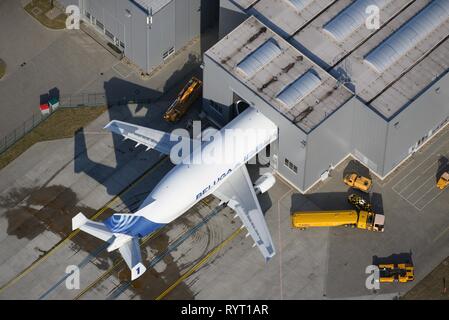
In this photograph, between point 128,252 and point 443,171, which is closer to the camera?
point 128,252

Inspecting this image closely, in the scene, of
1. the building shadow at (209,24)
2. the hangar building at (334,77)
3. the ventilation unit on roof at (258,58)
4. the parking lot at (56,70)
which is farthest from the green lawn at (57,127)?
the ventilation unit on roof at (258,58)

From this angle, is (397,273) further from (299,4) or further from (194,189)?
(299,4)

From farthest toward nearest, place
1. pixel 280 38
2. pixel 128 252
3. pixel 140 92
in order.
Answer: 1. pixel 140 92
2. pixel 280 38
3. pixel 128 252

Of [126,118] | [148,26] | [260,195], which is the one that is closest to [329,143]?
[260,195]

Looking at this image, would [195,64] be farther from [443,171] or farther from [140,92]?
[443,171]

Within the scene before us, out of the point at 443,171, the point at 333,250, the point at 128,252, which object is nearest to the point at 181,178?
the point at 128,252

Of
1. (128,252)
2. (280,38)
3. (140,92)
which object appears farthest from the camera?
(140,92)
